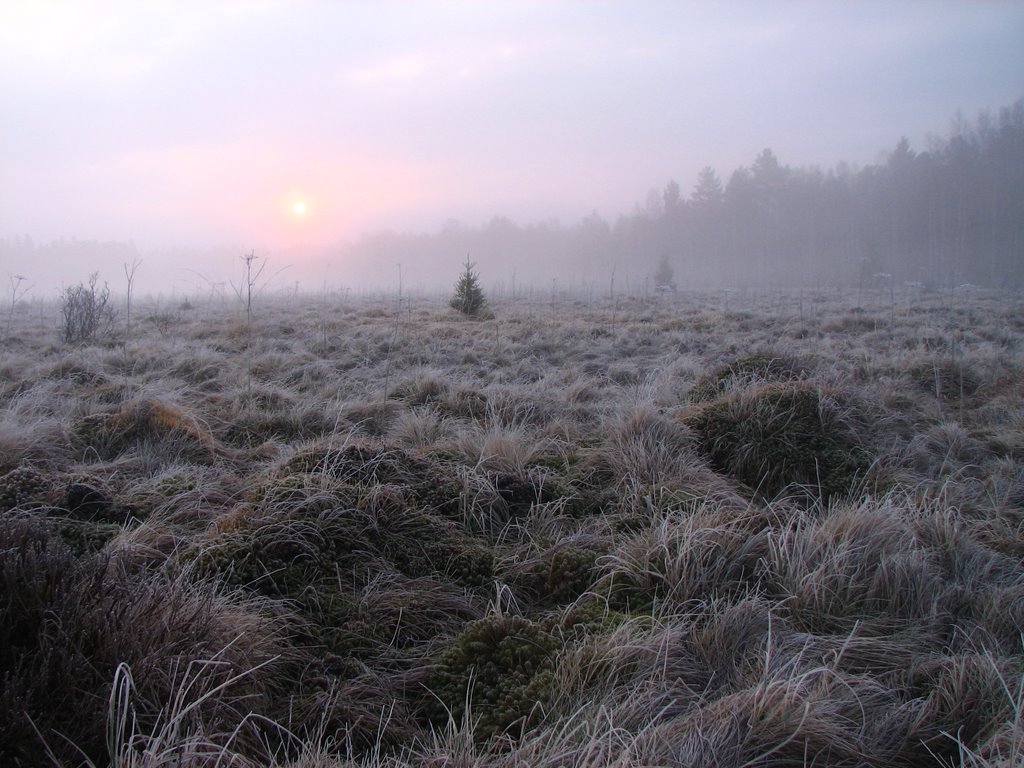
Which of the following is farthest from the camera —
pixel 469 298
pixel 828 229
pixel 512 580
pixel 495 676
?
pixel 828 229

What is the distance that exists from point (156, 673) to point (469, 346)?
27.3 ft

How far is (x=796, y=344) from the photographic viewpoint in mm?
10305

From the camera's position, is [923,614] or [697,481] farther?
[697,481]

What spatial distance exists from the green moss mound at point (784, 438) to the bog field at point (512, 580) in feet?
0.08

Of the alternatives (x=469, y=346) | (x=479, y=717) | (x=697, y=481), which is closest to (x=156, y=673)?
(x=479, y=717)

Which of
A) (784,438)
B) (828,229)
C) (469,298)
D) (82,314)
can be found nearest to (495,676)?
(784,438)

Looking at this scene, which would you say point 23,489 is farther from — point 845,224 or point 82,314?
point 845,224

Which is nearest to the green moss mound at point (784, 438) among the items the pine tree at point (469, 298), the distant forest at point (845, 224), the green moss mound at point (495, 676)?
the green moss mound at point (495, 676)

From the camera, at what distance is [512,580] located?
2918 millimetres

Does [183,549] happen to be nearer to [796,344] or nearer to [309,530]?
[309,530]

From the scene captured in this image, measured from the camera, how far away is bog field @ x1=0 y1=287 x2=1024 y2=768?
1.65m

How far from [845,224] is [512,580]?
7705 cm

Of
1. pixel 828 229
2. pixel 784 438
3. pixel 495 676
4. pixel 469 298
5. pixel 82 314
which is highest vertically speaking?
pixel 828 229

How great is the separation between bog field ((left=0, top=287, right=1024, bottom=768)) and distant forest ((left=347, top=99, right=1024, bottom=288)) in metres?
41.9
